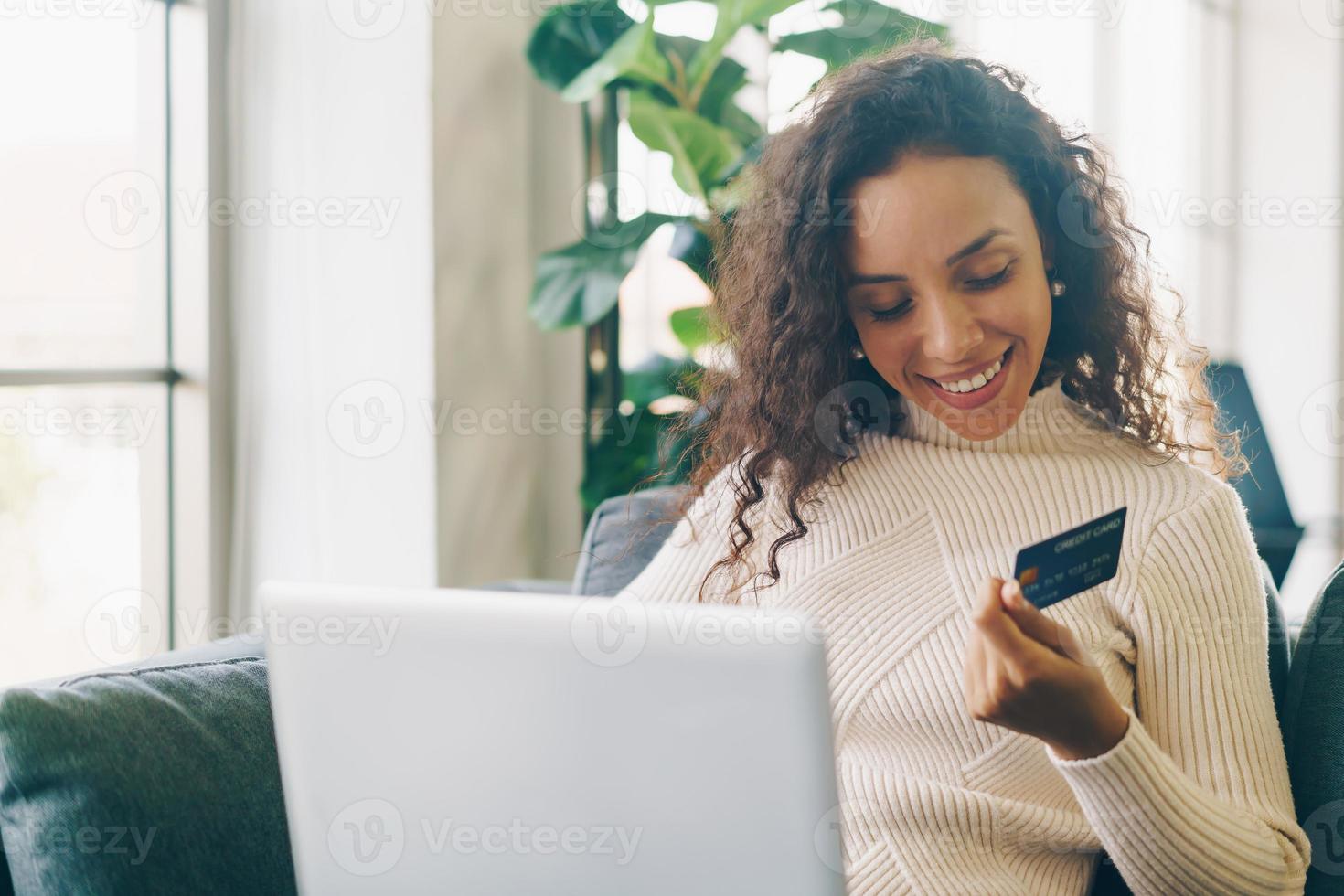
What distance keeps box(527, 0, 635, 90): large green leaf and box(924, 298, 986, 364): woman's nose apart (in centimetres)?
114

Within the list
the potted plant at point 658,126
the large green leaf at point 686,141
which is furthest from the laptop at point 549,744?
the large green leaf at point 686,141

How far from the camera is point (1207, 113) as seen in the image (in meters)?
4.58

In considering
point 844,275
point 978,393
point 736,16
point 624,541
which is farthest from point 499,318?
point 978,393

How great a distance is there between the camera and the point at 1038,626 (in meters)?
0.83

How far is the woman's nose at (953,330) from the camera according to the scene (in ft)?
3.81

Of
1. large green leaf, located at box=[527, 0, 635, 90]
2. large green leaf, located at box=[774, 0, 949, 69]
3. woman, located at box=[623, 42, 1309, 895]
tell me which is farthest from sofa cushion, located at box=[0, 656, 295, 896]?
large green leaf, located at box=[774, 0, 949, 69]

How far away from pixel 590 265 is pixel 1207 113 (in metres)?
3.41

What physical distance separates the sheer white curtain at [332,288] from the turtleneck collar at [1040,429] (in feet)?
3.55

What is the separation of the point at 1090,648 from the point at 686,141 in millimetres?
1292

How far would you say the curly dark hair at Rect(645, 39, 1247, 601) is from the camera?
4.02 ft

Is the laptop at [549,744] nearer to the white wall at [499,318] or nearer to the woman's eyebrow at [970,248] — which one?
the woman's eyebrow at [970,248]

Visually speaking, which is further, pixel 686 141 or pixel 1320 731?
pixel 686 141

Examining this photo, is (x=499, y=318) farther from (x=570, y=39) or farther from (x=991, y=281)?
(x=991, y=281)

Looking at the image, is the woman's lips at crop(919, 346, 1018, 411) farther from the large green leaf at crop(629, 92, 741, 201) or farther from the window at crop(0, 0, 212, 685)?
the window at crop(0, 0, 212, 685)
